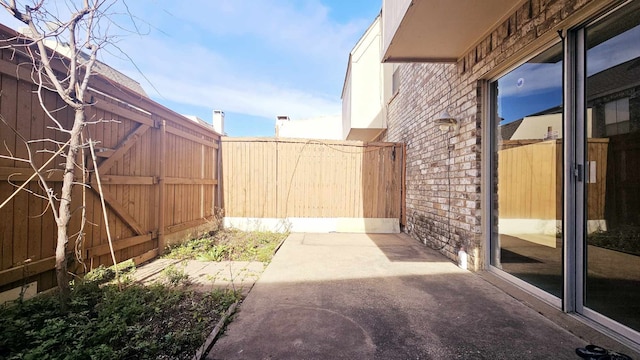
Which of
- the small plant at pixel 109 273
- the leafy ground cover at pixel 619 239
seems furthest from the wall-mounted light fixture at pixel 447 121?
the small plant at pixel 109 273

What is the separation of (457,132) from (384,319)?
2.70 m

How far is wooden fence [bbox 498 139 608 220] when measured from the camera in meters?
2.10

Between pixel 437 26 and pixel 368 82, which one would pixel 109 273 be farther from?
pixel 368 82

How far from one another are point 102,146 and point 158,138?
3.26ft

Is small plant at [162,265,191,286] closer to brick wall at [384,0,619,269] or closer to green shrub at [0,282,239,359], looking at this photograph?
green shrub at [0,282,239,359]

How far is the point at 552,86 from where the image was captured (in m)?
2.49

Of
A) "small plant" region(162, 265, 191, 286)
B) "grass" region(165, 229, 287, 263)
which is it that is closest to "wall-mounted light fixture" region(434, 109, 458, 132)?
"grass" region(165, 229, 287, 263)

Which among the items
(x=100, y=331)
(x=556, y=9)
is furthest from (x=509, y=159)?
(x=100, y=331)

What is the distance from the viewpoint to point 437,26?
9.94 ft

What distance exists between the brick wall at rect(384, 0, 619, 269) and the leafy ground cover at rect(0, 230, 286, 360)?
298cm

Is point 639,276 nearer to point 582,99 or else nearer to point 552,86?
point 582,99

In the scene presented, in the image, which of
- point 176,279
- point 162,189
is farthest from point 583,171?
point 162,189

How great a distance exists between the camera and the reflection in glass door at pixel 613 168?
1869 mm

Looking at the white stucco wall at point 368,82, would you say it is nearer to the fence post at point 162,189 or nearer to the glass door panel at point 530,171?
the glass door panel at point 530,171
